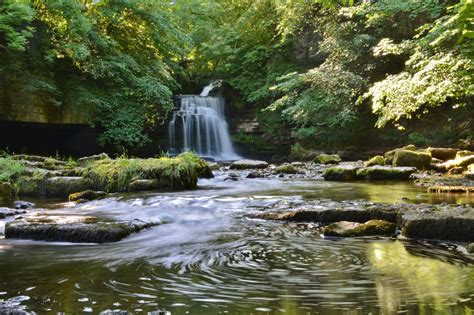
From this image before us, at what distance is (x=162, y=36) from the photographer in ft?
64.0

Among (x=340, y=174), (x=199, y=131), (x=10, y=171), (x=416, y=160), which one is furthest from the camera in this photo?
(x=199, y=131)

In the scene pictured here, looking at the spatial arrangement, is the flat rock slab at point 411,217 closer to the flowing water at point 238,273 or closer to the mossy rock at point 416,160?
the flowing water at point 238,273

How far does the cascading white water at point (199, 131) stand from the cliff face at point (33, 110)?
5364mm

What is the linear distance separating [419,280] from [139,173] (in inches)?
298

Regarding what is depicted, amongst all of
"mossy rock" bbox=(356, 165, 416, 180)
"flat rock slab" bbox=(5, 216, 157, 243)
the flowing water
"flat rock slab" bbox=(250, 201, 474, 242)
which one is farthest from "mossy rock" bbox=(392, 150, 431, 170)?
"flat rock slab" bbox=(5, 216, 157, 243)

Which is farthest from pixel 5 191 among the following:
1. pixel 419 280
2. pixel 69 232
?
pixel 419 280

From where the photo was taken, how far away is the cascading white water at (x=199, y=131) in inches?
846

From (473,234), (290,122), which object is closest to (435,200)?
(473,234)

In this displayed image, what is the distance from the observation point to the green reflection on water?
2.43 m

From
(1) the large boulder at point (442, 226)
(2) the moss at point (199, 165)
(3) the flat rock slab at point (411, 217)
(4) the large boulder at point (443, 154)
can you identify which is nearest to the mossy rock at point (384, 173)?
(4) the large boulder at point (443, 154)

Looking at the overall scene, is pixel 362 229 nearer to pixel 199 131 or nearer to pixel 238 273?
pixel 238 273

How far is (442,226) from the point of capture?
412 cm

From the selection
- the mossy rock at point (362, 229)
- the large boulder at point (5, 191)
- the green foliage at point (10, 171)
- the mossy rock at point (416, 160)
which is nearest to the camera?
the mossy rock at point (362, 229)

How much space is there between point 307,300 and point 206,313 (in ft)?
2.06
